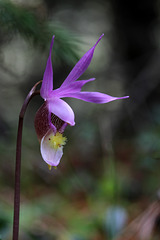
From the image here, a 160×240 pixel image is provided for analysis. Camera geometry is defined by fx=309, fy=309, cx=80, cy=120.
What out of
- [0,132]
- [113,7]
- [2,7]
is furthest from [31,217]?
[113,7]

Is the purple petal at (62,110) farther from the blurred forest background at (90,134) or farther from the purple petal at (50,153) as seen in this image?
the blurred forest background at (90,134)

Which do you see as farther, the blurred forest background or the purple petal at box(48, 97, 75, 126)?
the blurred forest background

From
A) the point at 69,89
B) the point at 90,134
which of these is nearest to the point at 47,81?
the point at 69,89

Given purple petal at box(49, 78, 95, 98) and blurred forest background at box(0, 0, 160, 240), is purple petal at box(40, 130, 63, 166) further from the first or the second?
blurred forest background at box(0, 0, 160, 240)

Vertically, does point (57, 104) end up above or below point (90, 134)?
below

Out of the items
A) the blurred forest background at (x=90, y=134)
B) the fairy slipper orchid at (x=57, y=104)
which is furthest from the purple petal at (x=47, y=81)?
the blurred forest background at (x=90, y=134)

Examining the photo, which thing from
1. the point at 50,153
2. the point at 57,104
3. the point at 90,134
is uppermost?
the point at 90,134

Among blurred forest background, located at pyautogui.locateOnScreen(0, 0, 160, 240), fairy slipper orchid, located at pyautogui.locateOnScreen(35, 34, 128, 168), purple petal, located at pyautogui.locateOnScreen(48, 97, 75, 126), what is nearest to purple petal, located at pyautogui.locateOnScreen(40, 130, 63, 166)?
fairy slipper orchid, located at pyautogui.locateOnScreen(35, 34, 128, 168)

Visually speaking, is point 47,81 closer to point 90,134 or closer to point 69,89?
point 69,89
